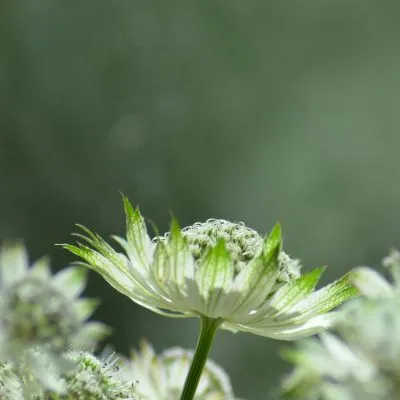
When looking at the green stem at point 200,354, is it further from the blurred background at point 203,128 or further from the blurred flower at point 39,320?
the blurred background at point 203,128

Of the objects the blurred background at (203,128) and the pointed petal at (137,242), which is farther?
the blurred background at (203,128)

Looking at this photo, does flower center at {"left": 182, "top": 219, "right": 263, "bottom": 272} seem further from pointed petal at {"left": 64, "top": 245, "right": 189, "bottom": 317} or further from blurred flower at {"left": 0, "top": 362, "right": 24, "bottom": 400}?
blurred flower at {"left": 0, "top": 362, "right": 24, "bottom": 400}

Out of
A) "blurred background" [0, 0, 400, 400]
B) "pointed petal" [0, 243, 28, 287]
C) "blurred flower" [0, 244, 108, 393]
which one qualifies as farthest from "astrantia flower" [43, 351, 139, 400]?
"blurred background" [0, 0, 400, 400]

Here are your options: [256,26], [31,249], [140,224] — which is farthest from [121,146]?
[140,224]

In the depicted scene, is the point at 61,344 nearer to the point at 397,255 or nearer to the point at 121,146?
the point at 397,255

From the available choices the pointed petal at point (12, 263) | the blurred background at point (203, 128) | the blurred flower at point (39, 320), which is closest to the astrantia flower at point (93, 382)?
the blurred flower at point (39, 320)
